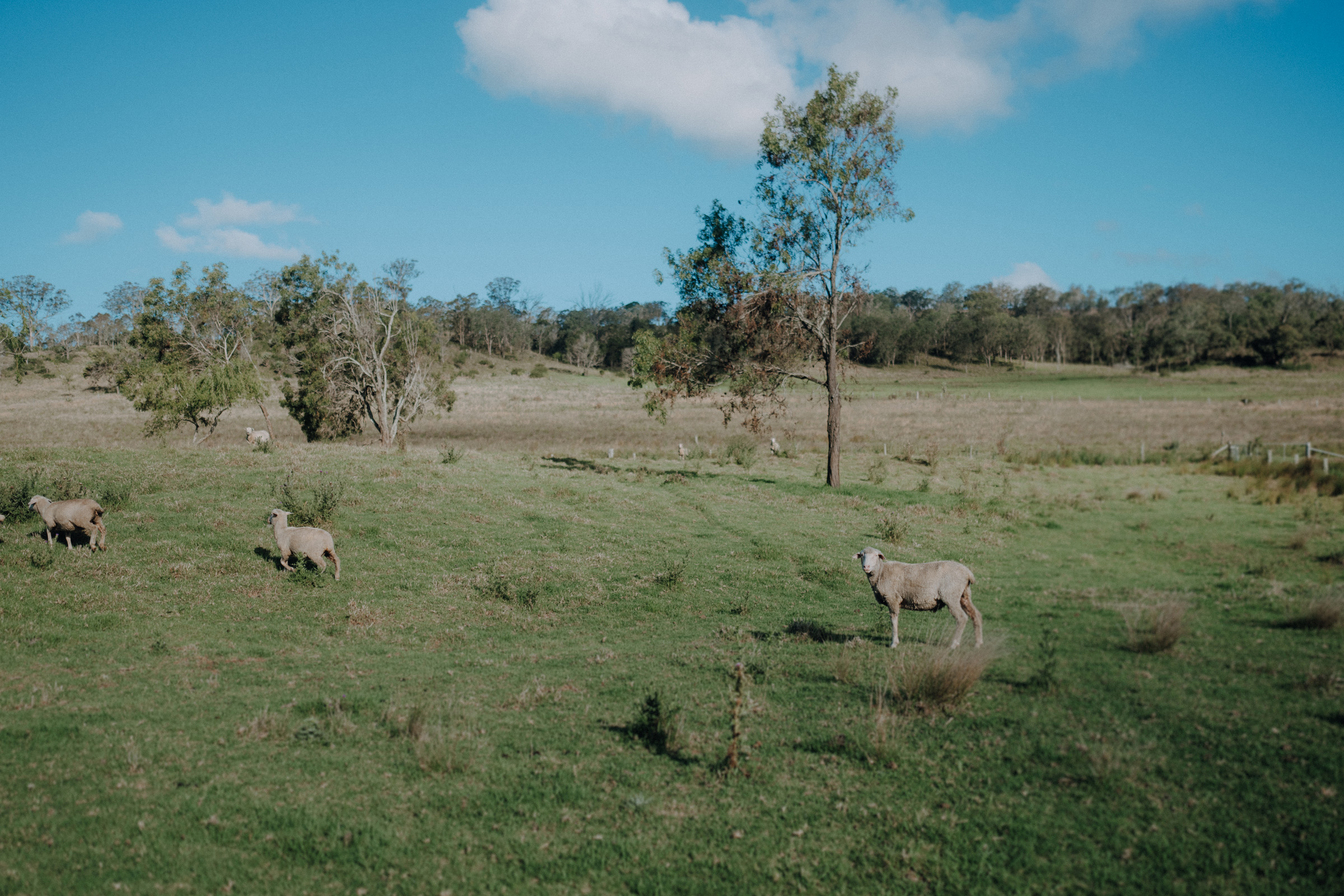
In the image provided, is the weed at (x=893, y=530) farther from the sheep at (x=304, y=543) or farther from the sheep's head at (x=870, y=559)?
the sheep at (x=304, y=543)

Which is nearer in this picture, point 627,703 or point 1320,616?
point 627,703

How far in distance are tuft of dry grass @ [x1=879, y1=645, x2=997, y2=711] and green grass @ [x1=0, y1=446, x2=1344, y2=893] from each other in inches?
8.7

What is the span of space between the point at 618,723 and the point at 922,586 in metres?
5.45

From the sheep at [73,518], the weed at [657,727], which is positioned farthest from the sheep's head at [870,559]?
the sheep at [73,518]

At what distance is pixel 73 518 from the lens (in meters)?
15.6

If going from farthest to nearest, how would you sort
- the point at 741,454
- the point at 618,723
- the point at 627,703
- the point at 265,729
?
the point at 741,454, the point at 627,703, the point at 618,723, the point at 265,729

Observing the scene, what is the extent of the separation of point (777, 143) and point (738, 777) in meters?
28.5

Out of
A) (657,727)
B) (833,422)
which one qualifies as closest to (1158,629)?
(657,727)

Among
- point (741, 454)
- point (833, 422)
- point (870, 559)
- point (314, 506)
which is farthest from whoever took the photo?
point (741, 454)

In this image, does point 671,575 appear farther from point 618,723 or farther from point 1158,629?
point 1158,629

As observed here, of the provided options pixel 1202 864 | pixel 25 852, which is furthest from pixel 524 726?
pixel 1202 864

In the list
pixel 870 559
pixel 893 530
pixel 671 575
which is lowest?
pixel 671 575

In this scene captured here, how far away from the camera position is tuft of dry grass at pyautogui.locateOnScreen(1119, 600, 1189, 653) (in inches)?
432

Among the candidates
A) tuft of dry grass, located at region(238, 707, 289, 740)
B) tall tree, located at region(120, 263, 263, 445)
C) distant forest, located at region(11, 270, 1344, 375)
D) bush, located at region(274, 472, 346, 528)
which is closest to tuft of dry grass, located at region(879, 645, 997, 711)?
tuft of dry grass, located at region(238, 707, 289, 740)
